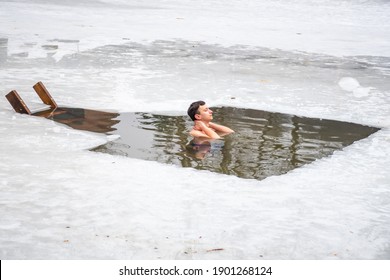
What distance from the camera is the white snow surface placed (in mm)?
4207

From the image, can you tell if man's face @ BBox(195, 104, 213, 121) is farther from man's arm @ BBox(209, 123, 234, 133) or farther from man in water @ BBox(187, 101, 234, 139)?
man's arm @ BBox(209, 123, 234, 133)

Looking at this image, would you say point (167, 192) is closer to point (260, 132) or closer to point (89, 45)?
point (260, 132)

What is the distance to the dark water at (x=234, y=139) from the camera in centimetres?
614

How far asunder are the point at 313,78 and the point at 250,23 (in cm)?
1105

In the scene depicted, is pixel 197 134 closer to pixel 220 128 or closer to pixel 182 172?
pixel 220 128

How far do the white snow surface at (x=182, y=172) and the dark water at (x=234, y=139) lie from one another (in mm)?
237

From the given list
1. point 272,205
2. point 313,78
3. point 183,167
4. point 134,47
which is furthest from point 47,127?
point 134,47

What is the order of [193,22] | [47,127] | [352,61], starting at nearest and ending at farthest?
1. [47,127]
2. [352,61]
3. [193,22]

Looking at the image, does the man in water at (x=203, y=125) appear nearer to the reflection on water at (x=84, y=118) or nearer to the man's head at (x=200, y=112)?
the man's head at (x=200, y=112)

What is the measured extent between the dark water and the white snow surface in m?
0.24

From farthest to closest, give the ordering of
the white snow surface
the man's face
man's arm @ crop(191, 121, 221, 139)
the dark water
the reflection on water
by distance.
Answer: the reflection on water → the man's face → man's arm @ crop(191, 121, 221, 139) → the dark water → the white snow surface

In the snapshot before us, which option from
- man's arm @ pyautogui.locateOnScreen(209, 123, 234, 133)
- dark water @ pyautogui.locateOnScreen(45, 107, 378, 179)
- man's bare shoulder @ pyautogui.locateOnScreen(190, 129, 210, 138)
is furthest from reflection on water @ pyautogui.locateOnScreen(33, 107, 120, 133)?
man's arm @ pyautogui.locateOnScreen(209, 123, 234, 133)

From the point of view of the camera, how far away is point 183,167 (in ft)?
19.4

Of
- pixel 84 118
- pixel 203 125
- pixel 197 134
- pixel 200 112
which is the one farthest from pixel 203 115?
pixel 84 118
